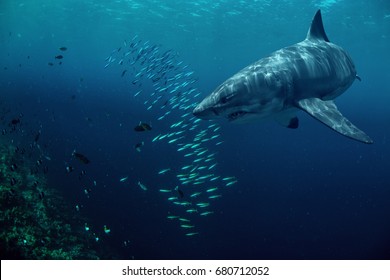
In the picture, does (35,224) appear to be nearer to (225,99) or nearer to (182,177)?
(182,177)

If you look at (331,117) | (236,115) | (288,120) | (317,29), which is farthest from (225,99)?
(317,29)

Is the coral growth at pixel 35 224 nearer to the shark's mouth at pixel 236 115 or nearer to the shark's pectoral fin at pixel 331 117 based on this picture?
the shark's mouth at pixel 236 115

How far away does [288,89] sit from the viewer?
22.3 feet

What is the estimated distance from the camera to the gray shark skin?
6.11 meters

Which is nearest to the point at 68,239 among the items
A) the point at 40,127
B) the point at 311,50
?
the point at 311,50

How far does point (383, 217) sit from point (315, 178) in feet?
17.1

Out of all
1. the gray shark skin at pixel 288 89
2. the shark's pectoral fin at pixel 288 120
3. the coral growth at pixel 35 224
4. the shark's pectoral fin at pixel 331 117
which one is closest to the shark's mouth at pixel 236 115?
the gray shark skin at pixel 288 89

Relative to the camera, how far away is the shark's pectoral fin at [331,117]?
5.82 m

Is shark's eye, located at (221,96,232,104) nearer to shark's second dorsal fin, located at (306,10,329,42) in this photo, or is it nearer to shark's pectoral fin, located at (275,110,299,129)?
shark's pectoral fin, located at (275,110,299,129)

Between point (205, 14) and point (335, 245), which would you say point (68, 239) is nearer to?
point (335, 245)

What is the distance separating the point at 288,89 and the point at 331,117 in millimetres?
1105

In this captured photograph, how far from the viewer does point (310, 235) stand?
573 inches

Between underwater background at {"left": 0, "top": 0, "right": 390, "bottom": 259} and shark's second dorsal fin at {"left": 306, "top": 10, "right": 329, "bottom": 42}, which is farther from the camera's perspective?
underwater background at {"left": 0, "top": 0, "right": 390, "bottom": 259}

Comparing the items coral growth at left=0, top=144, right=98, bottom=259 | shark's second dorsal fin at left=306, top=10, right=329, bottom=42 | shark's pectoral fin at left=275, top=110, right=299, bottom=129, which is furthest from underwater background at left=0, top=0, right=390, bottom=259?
shark's second dorsal fin at left=306, top=10, right=329, bottom=42
